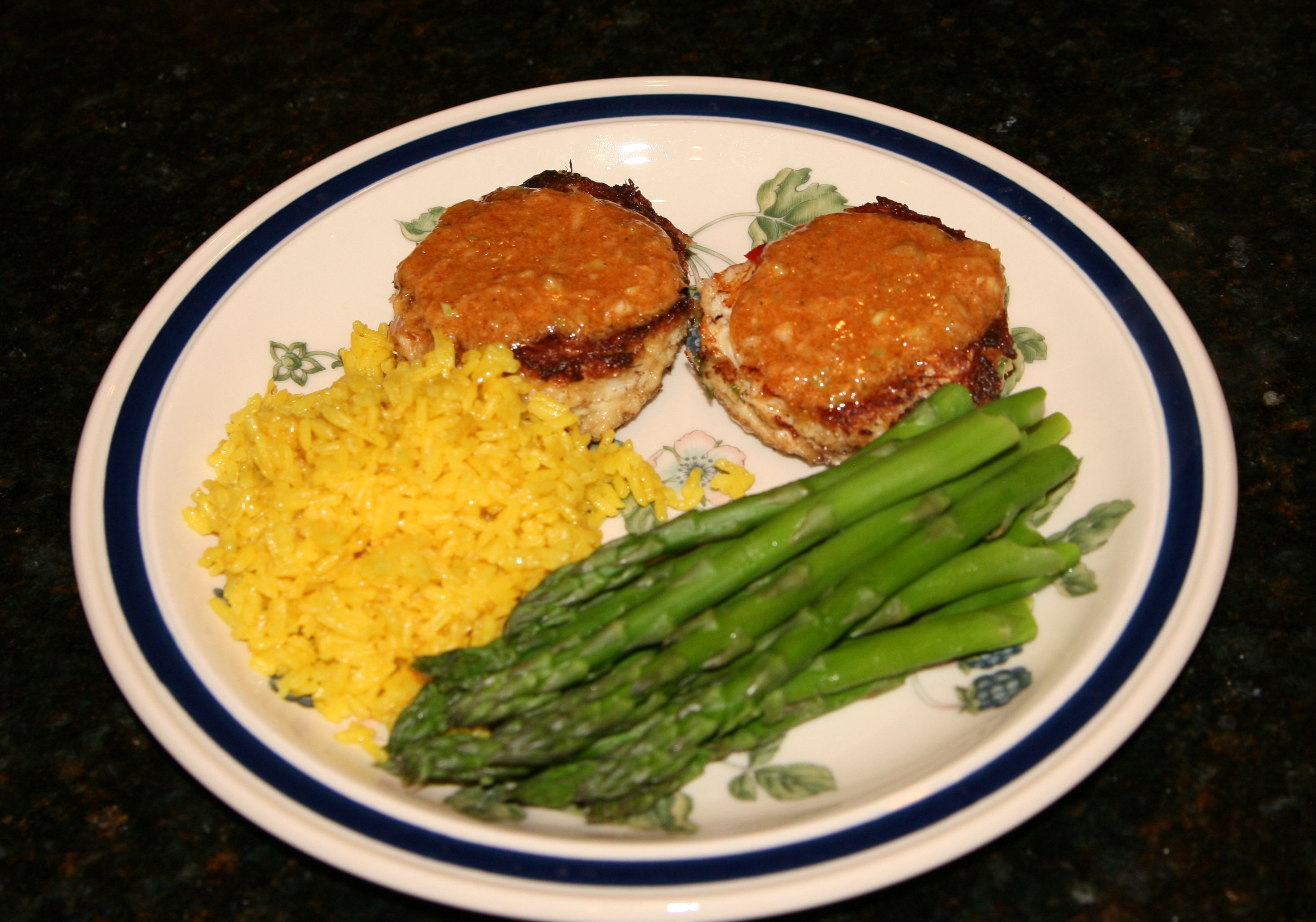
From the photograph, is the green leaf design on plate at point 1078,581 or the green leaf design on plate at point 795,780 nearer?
the green leaf design on plate at point 795,780

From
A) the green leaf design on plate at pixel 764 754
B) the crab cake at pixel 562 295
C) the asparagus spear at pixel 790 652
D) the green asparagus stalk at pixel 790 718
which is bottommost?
the green leaf design on plate at pixel 764 754

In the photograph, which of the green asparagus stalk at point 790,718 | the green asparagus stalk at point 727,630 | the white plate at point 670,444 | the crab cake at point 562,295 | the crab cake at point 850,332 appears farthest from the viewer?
the crab cake at point 562,295

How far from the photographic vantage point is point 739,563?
3.09 m

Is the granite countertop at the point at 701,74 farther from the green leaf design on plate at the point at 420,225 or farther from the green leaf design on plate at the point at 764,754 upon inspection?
the green leaf design on plate at the point at 420,225

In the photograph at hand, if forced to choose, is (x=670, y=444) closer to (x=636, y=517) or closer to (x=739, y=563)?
(x=636, y=517)

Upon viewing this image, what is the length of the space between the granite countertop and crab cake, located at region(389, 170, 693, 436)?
175cm

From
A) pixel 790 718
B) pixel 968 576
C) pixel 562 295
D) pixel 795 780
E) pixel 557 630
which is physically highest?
pixel 562 295

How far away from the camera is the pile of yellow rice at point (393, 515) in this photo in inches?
135

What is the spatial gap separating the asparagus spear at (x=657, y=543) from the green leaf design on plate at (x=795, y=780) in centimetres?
74

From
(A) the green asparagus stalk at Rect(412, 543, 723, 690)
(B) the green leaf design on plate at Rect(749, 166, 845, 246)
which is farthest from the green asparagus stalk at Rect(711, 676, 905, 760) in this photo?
(B) the green leaf design on plate at Rect(749, 166, 845, 246)

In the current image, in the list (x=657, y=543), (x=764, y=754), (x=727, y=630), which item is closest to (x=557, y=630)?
(x=657, y=543)

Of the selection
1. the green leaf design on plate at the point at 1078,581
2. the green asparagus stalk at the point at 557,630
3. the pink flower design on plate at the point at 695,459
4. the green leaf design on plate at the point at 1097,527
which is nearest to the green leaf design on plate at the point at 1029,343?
the green leaf design on plate at the point at 1097,527

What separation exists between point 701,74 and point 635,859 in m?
4.37

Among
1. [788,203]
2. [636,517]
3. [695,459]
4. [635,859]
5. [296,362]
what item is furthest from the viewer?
[788,203]
